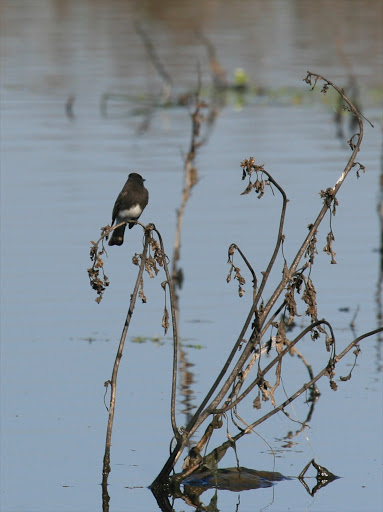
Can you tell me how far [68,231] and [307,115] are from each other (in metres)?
10.1

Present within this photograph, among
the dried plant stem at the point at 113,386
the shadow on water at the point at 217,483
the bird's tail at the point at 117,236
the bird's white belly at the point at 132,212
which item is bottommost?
the shadow on water at the point at 217,483

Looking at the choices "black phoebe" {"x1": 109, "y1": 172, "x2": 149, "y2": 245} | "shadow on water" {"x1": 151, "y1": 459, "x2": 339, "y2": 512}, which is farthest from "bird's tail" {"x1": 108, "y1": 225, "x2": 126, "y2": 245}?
"shadow on water" {"x1": 151, "y1": 459, "x2": 339, "y2": 512}

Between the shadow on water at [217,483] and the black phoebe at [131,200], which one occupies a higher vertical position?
the black phoebe at [131,200]

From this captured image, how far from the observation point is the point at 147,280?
11.5m

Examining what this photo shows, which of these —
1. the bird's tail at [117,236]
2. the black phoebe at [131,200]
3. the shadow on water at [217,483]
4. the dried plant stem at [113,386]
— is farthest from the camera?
the black phoebe at [131,200]

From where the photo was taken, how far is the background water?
23.8 ft

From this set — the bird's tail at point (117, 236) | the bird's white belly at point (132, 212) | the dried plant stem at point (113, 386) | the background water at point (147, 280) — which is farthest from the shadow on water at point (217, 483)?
the bird's white belly at point (132, 212)

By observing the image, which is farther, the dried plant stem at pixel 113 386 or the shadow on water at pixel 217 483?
the shadow on water at pixel 217 483

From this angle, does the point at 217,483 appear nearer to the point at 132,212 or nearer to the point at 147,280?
the point at 132,212

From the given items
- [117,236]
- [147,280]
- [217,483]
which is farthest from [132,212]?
[147,280]

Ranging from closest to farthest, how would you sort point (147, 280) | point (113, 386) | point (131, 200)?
point (113, 386) < point (131, 200) < point (147, 280)

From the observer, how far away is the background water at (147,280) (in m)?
7.25

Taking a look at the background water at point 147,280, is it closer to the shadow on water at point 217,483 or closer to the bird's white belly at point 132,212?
the shadow on water at point 217,483

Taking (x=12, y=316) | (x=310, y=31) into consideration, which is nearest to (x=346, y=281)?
(x=12, y=316)
